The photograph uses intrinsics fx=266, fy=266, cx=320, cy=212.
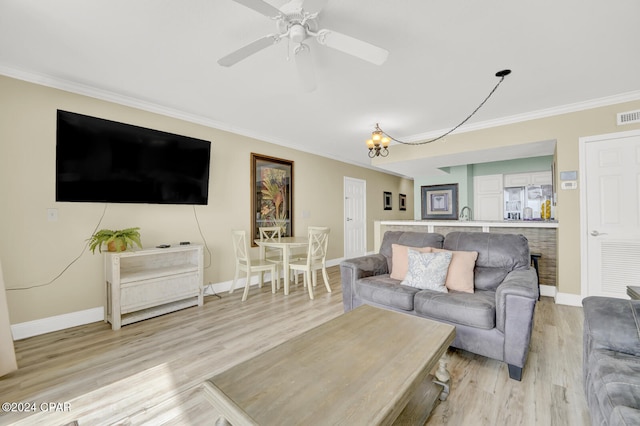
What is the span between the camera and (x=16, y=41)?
80.5 inches

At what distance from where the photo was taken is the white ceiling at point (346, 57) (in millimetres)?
1758

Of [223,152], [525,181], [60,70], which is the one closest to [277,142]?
[223,152]

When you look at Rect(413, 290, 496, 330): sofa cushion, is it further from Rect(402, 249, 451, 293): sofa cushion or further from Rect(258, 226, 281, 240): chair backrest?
Rect(258, 226, 281, 240): chair backrest

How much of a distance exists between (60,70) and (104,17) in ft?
3.73

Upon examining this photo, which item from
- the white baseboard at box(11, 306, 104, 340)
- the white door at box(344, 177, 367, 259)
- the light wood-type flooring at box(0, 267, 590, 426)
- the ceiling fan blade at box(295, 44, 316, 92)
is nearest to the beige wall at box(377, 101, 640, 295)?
the light wood-type flooring at box(0, 267, 590, 426)

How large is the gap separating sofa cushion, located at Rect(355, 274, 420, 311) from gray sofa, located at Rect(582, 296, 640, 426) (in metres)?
1.08

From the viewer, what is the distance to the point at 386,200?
25.4 ft

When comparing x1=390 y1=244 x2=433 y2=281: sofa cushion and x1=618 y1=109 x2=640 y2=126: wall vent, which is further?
x1=618 y1=109 x2=640 y2=126: wall vent

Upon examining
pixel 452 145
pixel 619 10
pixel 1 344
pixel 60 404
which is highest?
pixel 619 10

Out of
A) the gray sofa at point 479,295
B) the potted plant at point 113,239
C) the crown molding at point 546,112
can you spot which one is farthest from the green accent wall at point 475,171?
the potted plant at point 113,239

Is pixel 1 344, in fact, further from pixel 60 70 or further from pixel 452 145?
pixel 452 145

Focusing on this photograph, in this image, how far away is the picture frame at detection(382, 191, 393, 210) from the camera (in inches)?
300

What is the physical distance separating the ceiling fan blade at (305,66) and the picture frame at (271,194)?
2411mm

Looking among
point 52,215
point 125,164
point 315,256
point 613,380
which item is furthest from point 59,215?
point 613,380
